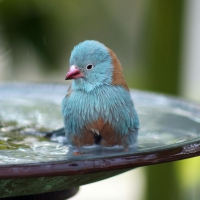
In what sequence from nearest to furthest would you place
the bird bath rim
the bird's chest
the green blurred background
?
the bird bath rim
the bird's chest
the green blurred background

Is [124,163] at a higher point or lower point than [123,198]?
lower

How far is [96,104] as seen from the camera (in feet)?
8.97

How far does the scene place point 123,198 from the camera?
608 cm

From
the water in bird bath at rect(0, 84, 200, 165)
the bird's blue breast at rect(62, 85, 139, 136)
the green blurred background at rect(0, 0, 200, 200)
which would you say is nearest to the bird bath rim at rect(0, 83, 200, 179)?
the water in bird bath at rect(0, 84, 200, 165)

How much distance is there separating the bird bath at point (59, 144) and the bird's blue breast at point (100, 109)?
120 mm

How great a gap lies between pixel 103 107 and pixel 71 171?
30.3 inches

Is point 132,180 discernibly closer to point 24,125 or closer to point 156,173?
point 156,173

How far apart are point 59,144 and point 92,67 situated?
422mm

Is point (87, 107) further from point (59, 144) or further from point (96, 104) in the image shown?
point (59, 144)

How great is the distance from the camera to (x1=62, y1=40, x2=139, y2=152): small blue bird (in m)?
2.72

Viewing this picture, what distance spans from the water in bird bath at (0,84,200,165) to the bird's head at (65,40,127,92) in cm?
33

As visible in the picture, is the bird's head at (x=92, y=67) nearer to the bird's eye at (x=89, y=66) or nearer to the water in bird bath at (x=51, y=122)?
the bird's eye at (x=89, y=66)

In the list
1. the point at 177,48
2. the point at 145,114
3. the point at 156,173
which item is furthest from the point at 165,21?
the point at 145,114

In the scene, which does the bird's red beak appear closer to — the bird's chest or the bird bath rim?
the bird's chest
